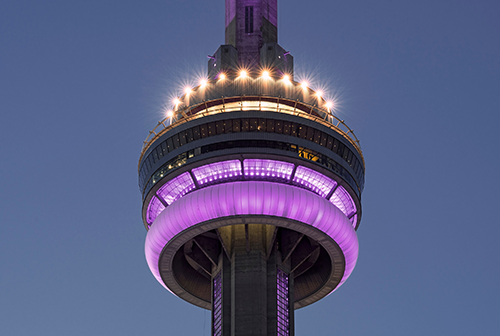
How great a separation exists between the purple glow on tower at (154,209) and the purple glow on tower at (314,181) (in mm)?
15749

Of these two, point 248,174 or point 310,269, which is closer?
point 248,174

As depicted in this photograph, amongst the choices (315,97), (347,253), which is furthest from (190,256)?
(315,97)

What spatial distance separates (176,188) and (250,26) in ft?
89.2

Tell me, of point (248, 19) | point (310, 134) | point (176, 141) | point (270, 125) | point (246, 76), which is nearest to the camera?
point (270, 125)

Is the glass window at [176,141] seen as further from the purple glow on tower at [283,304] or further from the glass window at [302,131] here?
the purple glow on tower at [283,304]

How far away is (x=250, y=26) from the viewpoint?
10750 cm

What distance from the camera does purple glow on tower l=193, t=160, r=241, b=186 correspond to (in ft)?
292

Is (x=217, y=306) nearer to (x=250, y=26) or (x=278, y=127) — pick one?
(x=278, y=127)

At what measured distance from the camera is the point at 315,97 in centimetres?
9831

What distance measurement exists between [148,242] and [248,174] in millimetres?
13775

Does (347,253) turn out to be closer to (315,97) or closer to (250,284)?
(250,284)

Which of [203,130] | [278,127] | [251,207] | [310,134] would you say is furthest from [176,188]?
[310,134]

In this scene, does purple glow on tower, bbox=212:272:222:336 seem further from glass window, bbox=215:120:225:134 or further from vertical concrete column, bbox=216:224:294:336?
glass window, bbox=215:120:225:134

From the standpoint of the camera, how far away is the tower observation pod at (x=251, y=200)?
86500mm
